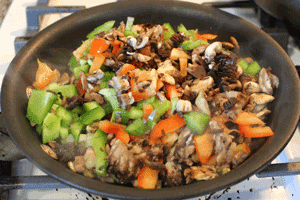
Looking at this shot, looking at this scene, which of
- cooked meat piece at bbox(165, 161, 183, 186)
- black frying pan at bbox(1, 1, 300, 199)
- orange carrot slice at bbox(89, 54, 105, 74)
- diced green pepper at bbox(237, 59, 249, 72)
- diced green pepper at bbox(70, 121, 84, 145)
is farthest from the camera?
diced green pepper at bbox(237, 59, 249, 72)

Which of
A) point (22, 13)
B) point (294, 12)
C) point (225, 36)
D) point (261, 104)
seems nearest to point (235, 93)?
point (261, 104)

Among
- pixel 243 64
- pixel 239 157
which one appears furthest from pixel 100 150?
pixel 243 64

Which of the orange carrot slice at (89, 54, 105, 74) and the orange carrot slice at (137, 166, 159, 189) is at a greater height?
the orange carrot slice at (89, 54, 105, 74)

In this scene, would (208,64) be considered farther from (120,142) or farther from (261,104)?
(120,142)

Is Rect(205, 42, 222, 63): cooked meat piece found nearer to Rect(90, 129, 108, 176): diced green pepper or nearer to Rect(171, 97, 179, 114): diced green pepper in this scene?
Rect(171, 97, 179, 114): diced green pepper

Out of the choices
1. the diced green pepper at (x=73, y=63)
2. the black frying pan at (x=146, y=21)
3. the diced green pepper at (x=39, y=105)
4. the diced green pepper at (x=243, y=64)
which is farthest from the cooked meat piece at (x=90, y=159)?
the diced green pepper at (x=243, y=64)

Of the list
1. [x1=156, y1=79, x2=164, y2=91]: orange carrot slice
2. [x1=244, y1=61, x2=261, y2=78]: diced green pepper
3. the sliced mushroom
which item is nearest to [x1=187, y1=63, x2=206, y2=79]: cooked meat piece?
[x1=156, y1=79, x2=164, y2=91]: orange carrot slice

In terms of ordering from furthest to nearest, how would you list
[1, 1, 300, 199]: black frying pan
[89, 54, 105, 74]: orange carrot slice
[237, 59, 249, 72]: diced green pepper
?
1. [237, 59, 249, 72]: diced green pepper
2. [89, 54, 105, 74]: orange carrot slice
3. [1, 1, 300, 199]: black frying pan

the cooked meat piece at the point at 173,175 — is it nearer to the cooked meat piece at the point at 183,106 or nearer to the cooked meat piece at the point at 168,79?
the cooked meat piece at the point at 183,106
